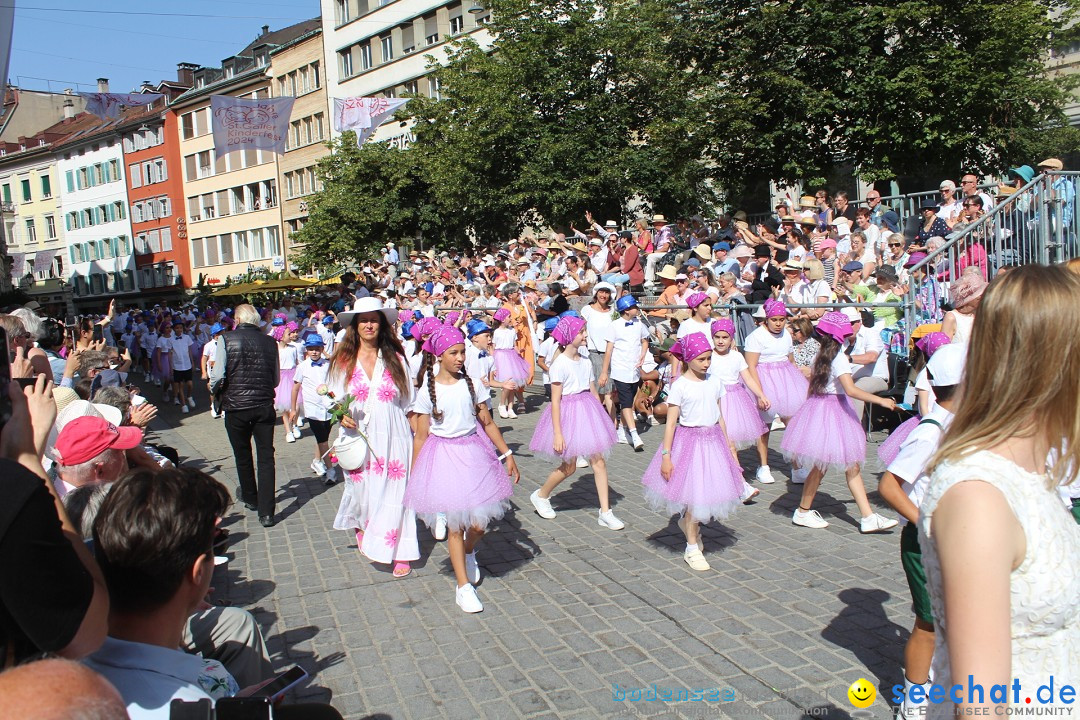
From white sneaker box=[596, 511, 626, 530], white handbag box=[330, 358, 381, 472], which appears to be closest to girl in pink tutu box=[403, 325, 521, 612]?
white handbag box=[330, 358, 381, 472]

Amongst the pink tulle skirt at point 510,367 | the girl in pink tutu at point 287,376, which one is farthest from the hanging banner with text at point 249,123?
the pink tulle skirt at point 510,367

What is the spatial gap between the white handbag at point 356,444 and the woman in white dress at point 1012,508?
5.36 m

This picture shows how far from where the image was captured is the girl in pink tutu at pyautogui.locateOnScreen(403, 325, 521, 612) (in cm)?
573

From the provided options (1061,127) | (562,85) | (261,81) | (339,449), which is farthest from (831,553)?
(261,81)

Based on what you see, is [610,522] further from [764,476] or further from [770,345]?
[770,345]

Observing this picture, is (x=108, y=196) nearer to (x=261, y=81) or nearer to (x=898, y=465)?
(x=261, y=81)

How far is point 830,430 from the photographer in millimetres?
6965

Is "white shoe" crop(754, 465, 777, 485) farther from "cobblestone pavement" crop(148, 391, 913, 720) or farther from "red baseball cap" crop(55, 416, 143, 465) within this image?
"red baseball cap" crop(55, 416, 143, 465)

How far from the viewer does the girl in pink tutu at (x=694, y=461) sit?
20.5 feet

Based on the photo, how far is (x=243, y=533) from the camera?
26.3 feet

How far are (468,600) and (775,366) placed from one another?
15.9ft

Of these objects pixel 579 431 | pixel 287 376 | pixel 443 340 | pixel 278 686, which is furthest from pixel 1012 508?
pixel 287 376

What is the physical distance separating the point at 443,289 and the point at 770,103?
8858 mm

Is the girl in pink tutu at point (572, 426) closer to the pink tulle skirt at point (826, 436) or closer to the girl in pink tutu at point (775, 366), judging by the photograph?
the pink tulle skirt at point (826, 436)
